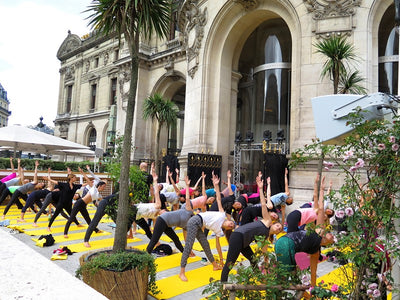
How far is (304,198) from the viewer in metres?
11.7

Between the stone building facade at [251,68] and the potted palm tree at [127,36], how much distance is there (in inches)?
33.8

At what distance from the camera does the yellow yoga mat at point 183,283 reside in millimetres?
5055

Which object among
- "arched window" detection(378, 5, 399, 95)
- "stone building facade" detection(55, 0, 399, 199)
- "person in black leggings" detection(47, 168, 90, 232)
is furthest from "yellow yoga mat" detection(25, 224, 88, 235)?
"arched window" detection(378, 5, 399, 95)

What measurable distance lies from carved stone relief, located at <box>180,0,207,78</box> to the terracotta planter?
47.0 ft

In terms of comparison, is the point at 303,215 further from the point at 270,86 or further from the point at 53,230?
the point at 270,86

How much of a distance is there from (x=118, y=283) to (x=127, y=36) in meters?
4.15

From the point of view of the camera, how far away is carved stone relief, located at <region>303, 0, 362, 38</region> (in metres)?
11.8

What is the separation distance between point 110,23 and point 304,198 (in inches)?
364

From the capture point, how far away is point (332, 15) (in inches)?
477

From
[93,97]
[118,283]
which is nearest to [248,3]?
[118,283]

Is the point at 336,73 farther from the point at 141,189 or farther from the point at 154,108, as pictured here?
the point at 154,108

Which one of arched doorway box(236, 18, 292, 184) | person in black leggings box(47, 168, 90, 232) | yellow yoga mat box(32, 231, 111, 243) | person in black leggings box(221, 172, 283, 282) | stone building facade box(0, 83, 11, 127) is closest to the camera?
person in black leggings box(221, 172, 283, 282)

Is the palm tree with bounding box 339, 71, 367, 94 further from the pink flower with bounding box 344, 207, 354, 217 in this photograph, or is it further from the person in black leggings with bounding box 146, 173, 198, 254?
the pink flower with bounding box 344, 207, 354, 217

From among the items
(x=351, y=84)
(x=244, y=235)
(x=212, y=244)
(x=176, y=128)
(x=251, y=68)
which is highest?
(x=251, y=68)
